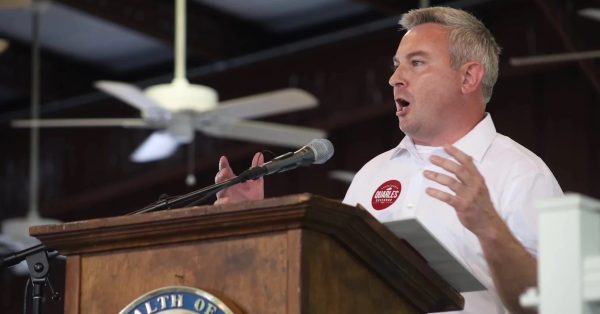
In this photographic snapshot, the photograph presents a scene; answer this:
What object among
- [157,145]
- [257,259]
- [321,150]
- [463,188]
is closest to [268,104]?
[157,145]

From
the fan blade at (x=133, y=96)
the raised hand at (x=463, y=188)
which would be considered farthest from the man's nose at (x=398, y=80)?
the fan blade at (x=133, y=96)

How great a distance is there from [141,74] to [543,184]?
411 inches

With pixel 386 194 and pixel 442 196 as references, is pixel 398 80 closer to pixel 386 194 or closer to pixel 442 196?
pixel 386 194

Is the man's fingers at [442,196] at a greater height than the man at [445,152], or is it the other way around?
the man at [445,152]

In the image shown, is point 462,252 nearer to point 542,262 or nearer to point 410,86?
point 410,86

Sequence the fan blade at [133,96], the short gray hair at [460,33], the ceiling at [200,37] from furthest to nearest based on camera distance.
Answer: the ceiling at [200,37] → the fan blade at [133,96] → the short gray hair at [460,33]

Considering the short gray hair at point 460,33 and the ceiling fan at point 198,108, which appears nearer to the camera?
the short gray hair at point 460,33

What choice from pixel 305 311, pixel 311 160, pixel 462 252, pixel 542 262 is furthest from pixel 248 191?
pixel 542 262

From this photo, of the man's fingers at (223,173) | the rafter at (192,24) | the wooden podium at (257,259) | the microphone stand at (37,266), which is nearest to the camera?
the wooden podium at (257,259)

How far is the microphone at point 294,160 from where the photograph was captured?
2.50 meters

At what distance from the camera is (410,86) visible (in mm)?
3105

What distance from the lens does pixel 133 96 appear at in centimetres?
889

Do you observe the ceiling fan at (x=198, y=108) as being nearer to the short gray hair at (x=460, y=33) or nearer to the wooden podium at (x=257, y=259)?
the short gray hair at (x=460, y=33)

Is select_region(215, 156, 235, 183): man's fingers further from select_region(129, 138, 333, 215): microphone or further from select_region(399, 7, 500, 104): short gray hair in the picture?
select_region(399, 7, 500, 104): short gray hair
